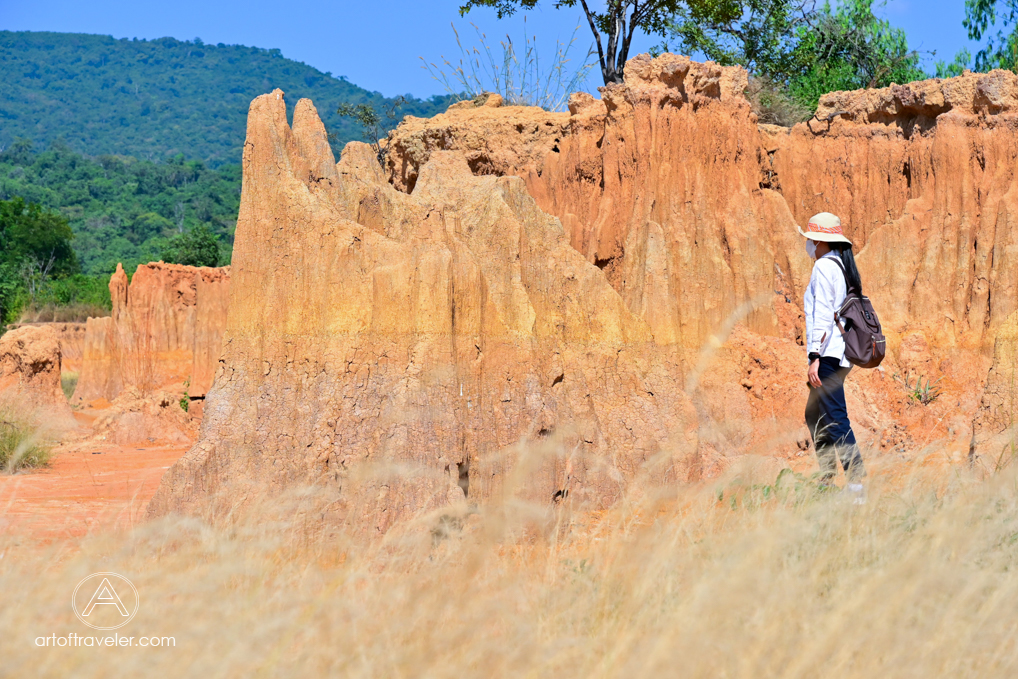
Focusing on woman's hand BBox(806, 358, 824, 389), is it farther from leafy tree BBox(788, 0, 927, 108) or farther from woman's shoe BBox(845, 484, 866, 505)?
leafy tree BBox(788, 0, 927, 108)

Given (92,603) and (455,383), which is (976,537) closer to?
(92,603)

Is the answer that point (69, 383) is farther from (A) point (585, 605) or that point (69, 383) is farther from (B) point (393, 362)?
(A) point (585, 605)

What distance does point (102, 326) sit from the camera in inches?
946

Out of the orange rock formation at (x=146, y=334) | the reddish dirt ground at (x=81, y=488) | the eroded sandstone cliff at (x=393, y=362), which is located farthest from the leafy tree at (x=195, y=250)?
the eroded sandstone cliff at (x=393, y=362)

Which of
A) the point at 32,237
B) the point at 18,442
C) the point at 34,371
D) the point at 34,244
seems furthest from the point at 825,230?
the point at 34,244

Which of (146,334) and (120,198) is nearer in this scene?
(146,334)

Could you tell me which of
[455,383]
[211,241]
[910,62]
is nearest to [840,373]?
[455,383]

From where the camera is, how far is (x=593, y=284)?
9.77m

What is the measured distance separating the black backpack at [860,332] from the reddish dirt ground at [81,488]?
4.28 metres

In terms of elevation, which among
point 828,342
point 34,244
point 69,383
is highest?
point 34,244

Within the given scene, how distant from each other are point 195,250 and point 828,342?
42.0 m

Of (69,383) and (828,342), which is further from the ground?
(828,342)

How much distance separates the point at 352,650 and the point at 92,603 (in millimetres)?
1138

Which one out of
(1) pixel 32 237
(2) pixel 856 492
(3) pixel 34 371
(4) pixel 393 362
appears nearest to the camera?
(2) pixel 856 492
